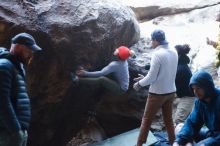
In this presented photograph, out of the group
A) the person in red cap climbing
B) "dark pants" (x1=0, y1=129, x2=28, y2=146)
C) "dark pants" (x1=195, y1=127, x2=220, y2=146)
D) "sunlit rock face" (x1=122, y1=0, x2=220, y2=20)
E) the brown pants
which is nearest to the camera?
"dark pants" (x1=0, y1=129, x2=28, y2=146)

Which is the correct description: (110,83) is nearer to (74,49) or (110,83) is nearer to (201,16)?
(74,49)

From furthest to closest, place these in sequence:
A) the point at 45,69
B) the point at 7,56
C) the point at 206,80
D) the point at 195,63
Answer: the point at 195,63 < the point at 45,69 < the point at 206,80 < the point at 7,56

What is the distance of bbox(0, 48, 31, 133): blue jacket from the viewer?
3.90m

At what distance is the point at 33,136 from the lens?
720 centimetres

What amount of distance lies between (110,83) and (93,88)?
1.41ft

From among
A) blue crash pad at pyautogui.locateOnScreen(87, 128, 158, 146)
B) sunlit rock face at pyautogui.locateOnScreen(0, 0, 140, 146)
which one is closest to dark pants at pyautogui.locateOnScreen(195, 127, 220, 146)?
blue crash pad at pyautogui.locateOnScreen(87, 128, 158, 146)

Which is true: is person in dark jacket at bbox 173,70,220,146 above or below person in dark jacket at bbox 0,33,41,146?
below

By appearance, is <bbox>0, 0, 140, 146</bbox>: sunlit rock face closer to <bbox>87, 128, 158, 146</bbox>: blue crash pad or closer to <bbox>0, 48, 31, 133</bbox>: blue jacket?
<bbox>87, 128, 158, 146</bbox>: blue crash pad

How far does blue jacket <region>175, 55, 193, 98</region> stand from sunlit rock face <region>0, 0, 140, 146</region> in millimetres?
1505

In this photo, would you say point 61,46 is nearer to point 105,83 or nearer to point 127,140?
point 105,83

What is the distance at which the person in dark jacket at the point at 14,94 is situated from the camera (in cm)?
391

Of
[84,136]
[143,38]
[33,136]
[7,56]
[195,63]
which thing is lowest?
[84,136]

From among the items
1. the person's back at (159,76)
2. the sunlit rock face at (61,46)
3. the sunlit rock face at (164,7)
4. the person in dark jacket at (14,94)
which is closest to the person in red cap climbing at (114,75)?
the sunlit rock face at (61,46)

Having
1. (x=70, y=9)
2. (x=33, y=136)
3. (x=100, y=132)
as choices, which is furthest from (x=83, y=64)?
(x=100, y=132)
